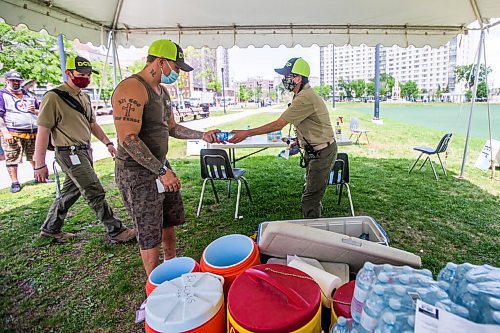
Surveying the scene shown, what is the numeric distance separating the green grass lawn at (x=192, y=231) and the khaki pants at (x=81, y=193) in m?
0.23

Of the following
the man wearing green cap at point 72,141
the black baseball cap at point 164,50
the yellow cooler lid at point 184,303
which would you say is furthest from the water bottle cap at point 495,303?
the man wearing green cap at point 72,141

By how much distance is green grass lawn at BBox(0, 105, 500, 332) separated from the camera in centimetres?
219

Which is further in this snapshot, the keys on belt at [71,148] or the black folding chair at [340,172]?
the black folding chair at [340,172]

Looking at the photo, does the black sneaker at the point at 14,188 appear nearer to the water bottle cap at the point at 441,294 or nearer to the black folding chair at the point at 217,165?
the black folding chair at the point at 217,165

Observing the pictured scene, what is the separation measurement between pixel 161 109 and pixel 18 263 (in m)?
2.27

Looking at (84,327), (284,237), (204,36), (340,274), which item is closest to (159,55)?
(284,237)

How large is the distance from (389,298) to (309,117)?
2.09 meters

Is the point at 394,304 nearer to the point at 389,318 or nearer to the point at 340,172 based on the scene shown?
the point at 389,318

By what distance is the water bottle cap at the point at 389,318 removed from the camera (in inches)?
30.2

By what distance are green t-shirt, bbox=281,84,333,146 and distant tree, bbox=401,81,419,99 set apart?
6581 cm

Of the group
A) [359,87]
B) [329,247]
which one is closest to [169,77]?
[329,247]

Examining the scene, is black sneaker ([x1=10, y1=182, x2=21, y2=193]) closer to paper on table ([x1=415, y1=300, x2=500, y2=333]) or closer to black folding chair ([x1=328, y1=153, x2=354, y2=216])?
black folding chair ([x1=328, y1=153, x2=354, y2=216])

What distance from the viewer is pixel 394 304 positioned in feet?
2.62

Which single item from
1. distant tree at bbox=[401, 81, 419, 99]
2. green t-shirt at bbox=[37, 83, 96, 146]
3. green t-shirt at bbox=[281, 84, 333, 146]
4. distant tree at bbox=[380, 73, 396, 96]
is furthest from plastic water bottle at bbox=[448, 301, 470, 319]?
distant tree at bbox=[401, 81, 419, 99]
